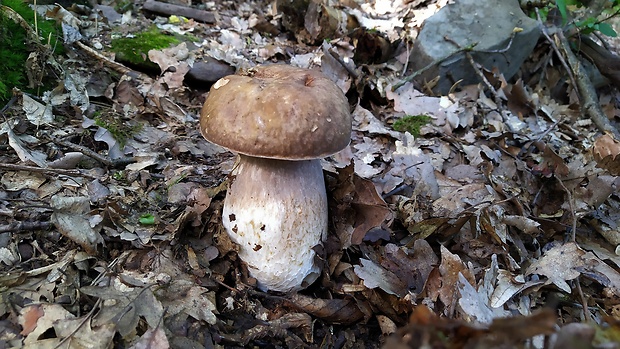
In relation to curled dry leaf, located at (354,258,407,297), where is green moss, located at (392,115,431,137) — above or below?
below

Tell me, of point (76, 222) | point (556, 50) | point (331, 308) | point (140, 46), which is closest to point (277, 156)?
point (331, 308)

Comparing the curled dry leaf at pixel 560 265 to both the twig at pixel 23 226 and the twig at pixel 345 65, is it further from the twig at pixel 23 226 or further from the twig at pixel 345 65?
the twig at pixel 23 226

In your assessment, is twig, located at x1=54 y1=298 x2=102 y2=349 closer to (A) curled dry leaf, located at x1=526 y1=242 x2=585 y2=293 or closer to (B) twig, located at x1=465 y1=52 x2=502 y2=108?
(A) curled dry leaf, located at x1=526 y1=242 x2=585 y2=293

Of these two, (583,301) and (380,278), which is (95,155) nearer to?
(380,278)

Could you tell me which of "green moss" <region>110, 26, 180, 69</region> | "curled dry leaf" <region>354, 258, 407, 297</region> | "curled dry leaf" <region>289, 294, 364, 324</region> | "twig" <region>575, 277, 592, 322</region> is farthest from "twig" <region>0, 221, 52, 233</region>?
"twig" <region>575, 277, 592, 322</region>

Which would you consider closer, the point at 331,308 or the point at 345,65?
the point at 331,308
